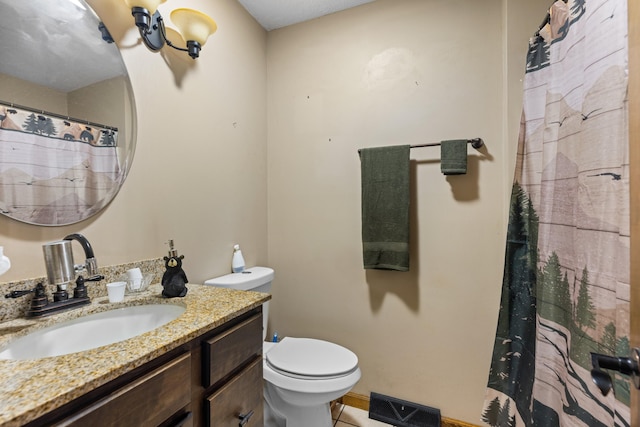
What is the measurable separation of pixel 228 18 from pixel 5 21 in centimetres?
109

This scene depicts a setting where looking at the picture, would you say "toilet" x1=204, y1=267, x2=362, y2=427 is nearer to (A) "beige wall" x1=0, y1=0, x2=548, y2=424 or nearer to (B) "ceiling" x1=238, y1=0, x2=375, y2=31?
(A) "beige wall" x1=0, y1=0, x2=548, y2=424

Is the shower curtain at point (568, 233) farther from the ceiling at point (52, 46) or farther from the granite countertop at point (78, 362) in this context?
the ceiling at point (52, 46)

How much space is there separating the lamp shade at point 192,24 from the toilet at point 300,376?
3.79 ft

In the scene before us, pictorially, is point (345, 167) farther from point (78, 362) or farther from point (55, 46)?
point (78, 362)

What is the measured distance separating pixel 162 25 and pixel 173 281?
3.47 feet

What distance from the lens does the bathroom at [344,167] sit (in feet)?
4.52

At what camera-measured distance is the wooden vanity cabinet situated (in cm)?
57

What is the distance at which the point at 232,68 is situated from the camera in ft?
5.73

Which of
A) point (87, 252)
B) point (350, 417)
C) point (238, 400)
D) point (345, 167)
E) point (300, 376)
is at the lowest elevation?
point (350, 417)

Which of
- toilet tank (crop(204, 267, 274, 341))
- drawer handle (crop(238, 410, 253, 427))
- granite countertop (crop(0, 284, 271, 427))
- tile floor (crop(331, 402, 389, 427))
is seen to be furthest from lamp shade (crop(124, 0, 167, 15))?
tile floor (crop(331, 402, 389, 427))

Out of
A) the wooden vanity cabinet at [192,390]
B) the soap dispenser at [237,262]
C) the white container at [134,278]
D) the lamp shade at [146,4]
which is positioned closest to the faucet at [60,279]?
the white container at [134,278]

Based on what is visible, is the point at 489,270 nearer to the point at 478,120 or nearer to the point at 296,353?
the point at 478,120

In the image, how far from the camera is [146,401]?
25.7 inches

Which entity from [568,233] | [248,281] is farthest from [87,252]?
[568,233]
